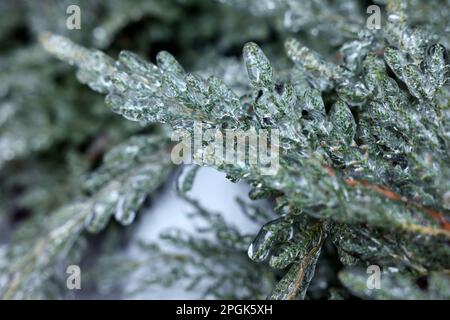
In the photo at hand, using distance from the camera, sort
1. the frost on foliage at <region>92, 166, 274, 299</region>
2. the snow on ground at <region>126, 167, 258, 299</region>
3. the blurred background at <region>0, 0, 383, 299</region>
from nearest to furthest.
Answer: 1. the frost on foliage at <region>92, 166, 274, 299</region>
2. the blurred background at <region>0, 0, 383, 299</region>
3. the snow on ground at <region>126, 167, 258, 299</region>

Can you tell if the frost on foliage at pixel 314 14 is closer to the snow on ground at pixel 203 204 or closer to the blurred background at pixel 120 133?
the blurred background at pixel 120 133

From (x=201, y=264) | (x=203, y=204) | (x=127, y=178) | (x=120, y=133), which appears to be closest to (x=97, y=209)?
(x=127, y=178)

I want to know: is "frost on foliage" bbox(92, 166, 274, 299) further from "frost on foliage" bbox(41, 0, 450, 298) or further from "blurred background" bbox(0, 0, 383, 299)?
"frost on foliage" bbox(41, 0, 450, 298)

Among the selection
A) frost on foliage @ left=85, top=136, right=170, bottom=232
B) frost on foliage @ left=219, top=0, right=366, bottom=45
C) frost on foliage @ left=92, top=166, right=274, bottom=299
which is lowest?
frost on foliage @ left=92, top=166, right=274, bottom=299

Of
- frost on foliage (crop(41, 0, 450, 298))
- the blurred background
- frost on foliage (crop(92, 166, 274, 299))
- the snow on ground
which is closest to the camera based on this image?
frost on foliage (crop(41, 0, 450, 298))

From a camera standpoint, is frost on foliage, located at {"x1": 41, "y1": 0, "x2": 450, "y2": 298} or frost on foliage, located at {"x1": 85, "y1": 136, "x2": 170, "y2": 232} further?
frost on foliage, located at {"x1": 85, "y1": 136, "x2": 170, "y2": 232}

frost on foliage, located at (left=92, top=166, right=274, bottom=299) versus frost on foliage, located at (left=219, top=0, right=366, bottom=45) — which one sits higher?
frost on foliage, located at (left=219, top=0, right=366, bottom=45)

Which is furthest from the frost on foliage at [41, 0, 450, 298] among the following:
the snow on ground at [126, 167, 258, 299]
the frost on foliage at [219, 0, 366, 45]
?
the snow on ground at [126, 167, 258, 299]
